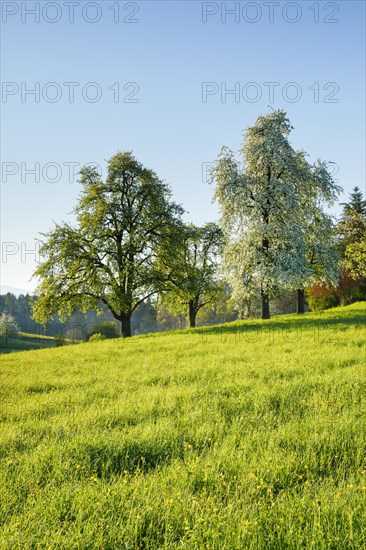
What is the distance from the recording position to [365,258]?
37812 millimetres

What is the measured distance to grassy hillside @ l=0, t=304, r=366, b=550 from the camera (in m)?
3.45

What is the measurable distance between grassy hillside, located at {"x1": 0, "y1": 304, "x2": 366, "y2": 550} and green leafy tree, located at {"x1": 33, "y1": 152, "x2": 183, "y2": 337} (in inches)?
725

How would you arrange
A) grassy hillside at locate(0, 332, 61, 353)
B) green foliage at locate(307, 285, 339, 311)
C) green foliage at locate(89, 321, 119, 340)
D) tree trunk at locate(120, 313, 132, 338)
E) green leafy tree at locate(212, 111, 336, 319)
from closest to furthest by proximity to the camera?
1. green leafy tree at locate(212, 111, 336, 319)
2. tree trunk at locate(120, 313, 132, 338)
3. green foliage at locate(307, 285, 339, 311)
4. green foliage at locate(89, 321, 119, 340)
5. grassy hillside at locate(0, 332, 61, 353)

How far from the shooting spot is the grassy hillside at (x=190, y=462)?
11.3 ft

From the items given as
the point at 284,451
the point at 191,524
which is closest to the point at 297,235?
the point at 284,451

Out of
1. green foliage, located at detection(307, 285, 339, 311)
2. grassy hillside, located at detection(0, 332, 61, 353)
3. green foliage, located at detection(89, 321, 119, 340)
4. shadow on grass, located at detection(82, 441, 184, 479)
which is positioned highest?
green foliage, located at detection(307, 285, 339, 311)

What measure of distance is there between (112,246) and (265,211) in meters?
12.0

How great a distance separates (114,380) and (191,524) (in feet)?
23.5

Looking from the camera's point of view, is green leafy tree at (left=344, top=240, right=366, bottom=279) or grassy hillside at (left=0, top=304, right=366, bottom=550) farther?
green leafy tree at (left=344, top=240, right=366, bottom=279)

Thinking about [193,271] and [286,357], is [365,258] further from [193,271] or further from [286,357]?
[286,357]

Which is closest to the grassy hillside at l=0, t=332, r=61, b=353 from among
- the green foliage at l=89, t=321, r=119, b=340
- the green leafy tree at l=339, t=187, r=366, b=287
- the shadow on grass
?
the green foliage at l=89, t=321, r=119, b=340

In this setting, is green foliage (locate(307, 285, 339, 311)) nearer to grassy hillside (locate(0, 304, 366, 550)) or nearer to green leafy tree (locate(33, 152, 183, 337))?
green leafy tree (locate(33, 152, 183, 337))

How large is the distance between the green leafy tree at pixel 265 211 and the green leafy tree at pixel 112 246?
5181mm

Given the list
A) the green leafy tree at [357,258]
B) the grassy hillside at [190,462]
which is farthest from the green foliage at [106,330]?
the grassy hillside at [190,462]
